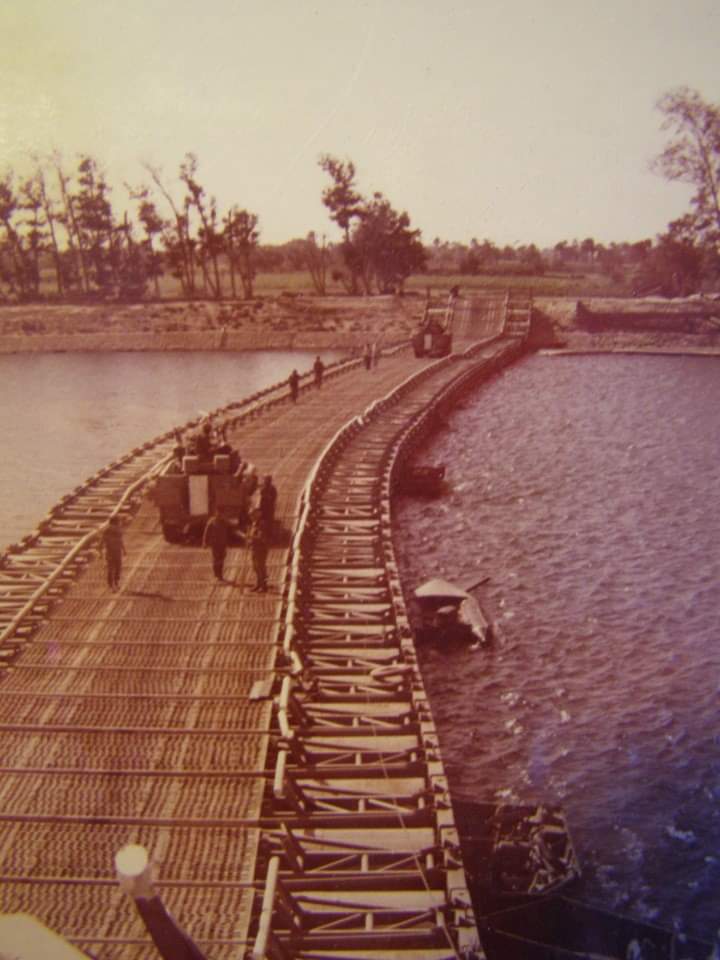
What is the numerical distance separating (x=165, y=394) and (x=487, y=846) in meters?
55.1

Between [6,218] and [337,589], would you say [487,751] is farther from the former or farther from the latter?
[6,218]

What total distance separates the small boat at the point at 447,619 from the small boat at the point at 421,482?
13.5m

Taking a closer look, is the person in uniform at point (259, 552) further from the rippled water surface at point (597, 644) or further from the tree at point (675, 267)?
the tree at point (675, 267)

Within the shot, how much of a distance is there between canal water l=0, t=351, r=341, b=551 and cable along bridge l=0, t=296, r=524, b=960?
13.7 metres

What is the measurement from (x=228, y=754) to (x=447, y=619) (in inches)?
456

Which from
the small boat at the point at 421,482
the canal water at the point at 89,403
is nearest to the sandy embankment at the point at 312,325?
the canal water at the point at 89,403

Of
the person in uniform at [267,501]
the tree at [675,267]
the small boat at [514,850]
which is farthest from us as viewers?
the tree at [675,267]

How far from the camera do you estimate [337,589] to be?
23.1 meters

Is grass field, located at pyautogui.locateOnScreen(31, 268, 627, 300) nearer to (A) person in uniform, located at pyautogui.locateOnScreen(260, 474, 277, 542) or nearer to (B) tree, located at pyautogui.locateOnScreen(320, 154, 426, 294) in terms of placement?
(B) tree, located at pyautogui.locateOnScreen(320, 154, 426, 294)

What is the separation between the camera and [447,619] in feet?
84.3

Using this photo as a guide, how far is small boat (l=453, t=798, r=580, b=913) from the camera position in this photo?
15.0m

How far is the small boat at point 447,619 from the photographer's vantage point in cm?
2534

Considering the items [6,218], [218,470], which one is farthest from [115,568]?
[6,218]

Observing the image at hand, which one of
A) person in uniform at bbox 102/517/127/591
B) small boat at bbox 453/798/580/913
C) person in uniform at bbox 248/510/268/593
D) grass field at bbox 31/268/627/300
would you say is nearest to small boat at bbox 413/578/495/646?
person in uniform at bbox 248/510/268/593
